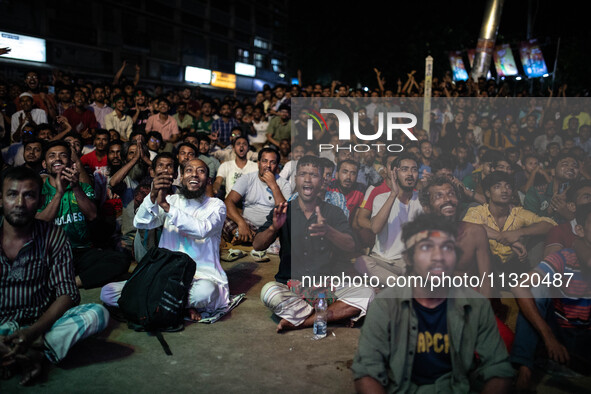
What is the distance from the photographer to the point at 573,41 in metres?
27.4

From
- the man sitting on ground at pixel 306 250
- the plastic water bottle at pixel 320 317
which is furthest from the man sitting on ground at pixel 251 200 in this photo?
the plastic water bottle at pixel 320 317

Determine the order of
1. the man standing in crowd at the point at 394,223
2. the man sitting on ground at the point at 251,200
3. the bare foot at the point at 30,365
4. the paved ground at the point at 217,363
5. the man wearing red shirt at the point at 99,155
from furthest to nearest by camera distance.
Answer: the man sitting on ground at the point at 251,200 < the man wearing red shirt at the point at 99,155 < the man standing in crowd at the point at 394,223 < the paved ground at the point at 217,363 < the bare foot at the point at 30,365

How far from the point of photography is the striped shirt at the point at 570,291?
3.47 m

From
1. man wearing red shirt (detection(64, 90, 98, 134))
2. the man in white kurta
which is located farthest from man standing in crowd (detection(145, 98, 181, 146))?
the man in white kurta

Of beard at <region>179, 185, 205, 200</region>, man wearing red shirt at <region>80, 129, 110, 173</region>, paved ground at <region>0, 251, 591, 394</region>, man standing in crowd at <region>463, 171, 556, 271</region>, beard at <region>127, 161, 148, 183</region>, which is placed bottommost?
paved ground at <region>0, 251, 591, 394</region>

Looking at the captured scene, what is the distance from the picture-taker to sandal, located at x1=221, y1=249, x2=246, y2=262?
6.41 meters

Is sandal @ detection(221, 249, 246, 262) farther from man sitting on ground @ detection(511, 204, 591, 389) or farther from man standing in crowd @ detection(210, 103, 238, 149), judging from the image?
man standing in crowd @ detection(210, 103, 238, 149)

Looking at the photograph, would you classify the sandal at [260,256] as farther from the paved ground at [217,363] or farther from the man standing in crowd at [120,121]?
the man standing in crowd at [120,121]

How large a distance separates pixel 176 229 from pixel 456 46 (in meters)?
26.8

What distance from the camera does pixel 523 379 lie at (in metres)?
3.30

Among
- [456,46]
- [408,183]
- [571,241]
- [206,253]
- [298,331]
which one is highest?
[456,46]

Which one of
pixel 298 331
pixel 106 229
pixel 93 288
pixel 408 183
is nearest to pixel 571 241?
pixel 408 183

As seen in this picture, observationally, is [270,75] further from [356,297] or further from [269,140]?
[356,297]

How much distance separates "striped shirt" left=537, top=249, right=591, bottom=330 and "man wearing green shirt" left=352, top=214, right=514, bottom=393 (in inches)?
41.1
